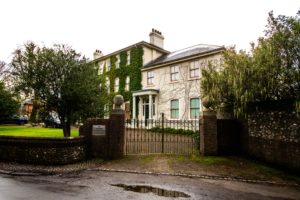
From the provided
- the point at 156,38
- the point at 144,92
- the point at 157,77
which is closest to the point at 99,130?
the point at 144,92

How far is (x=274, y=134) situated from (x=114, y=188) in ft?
21.0

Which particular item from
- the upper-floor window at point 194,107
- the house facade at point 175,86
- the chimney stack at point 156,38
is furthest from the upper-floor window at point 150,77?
the upper-floor window at point 194,107

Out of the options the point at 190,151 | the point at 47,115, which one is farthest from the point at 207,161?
the point at 47,115

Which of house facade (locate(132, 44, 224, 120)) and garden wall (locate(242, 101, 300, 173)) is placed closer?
garden wall (locate(242, 101, 300, 173))

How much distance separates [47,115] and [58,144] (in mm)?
3292

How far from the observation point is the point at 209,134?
370 inches

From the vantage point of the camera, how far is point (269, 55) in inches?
321

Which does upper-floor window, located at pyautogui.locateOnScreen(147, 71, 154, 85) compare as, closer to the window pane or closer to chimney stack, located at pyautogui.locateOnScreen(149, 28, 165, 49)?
chimney stack, located at pyautogui.locateOnScreen(149, 28, 165, 49)

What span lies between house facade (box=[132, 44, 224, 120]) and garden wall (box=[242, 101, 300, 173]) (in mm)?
8418

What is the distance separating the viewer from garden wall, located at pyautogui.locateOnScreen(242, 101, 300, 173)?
7.63 meters

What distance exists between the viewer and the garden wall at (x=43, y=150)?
841 centimetres

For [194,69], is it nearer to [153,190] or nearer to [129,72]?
[129,72]

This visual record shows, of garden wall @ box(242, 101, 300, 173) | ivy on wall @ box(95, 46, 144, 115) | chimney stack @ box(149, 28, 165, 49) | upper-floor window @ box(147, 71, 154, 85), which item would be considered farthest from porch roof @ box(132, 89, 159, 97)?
garden wall @ box(242, 101, 300, 173)

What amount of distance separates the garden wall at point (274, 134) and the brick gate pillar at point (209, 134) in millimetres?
1490
